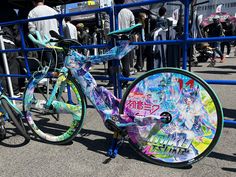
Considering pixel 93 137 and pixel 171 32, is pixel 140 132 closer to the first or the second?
pixel 93 137

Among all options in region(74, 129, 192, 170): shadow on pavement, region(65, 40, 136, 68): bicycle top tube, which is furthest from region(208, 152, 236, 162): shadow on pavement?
region(65, 40, 136, 68): bicycle top tube

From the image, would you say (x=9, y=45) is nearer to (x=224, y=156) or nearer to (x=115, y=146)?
(x=115, y=146)

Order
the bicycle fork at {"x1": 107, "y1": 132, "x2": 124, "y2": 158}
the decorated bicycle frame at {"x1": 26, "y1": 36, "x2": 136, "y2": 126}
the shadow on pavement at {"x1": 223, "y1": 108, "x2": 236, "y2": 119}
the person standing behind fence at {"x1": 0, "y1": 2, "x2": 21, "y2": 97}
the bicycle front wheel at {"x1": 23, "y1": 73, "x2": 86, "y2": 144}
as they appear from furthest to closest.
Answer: the person standing behind fence at {"x1": 0, "y1": 2, "x2": 21, "y2": 97}, the shadow on pavement at {"x1": 223, "y1": 108, "x2": 236, "y2": 119}, the bicycle front wheel at {"x1": 23, "y1": 73, "x2": 86, "y2": 144}, the bicycle fork at {"x1": 107, "y1": 132, "x2": 124, "y2": 158}, the decorated bicycle frame at {"x1": 26, "y1": 36, "x2": 136, "y2": 126}

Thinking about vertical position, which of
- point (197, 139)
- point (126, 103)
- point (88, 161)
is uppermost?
point (126, 103)

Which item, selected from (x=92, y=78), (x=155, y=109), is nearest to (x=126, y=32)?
(x=92, y=78)

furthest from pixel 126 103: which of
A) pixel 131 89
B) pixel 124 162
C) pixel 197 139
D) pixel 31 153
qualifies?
pixel 31 153

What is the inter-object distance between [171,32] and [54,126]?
12.5 ft

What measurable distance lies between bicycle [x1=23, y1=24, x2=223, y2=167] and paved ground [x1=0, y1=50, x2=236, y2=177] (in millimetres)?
132

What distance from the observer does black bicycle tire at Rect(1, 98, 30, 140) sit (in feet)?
10.4

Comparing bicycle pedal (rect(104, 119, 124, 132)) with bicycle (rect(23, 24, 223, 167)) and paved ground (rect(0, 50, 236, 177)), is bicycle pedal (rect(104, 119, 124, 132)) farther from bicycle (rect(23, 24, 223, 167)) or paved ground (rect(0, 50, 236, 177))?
paved ground (rect(0, 50, 236, 177))

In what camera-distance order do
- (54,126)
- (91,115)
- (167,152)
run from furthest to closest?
(91,115), (54,126), (167,152)

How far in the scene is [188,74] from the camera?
235 cm

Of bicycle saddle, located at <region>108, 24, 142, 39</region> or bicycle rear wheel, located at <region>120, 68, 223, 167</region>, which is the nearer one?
bicycle rear wheel, located at <region>120, 68, 223, 167</region>

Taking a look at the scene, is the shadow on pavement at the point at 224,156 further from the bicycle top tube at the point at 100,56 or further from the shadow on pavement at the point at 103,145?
the bicycle top tube at the point at 100,56
